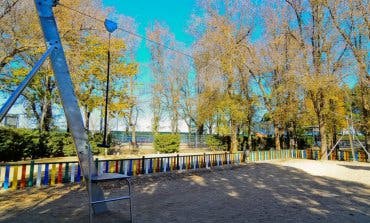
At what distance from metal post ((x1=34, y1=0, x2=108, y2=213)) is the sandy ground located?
1223 mm

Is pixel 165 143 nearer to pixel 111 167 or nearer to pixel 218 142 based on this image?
pixel 218 142

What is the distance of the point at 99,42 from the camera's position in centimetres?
2022

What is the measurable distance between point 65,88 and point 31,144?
17.3 meters

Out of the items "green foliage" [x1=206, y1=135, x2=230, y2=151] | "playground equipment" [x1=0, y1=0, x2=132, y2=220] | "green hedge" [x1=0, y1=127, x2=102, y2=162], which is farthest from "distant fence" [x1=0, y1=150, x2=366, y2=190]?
"green foliage" [x1=206, y1=135, x2=230, y2=151]

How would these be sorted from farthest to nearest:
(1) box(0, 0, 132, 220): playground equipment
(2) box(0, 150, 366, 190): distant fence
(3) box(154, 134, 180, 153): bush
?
(3) box(154, 134, 180, 153): bush < (2) box(0, 150, 366, 190): distant fence < (1) box(0, 0, 132, 220): playground equipment

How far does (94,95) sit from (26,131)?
202 inches

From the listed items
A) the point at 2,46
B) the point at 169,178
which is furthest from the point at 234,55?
the point at 2,46

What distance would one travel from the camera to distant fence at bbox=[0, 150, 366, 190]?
935 cm

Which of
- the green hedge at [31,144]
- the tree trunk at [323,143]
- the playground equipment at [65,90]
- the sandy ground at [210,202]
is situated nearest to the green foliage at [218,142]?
the tree trunk at [323,143]

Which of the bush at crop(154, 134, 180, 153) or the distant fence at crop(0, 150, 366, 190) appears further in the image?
the bush at crop(154, 134, 180, 153)

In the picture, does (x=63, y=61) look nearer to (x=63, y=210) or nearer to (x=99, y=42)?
(x=63, y=210)

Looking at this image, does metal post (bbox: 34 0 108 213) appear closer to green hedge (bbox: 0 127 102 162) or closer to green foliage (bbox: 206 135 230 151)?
green hedge (bbox: 0 127 102 162)

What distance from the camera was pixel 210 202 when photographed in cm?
742

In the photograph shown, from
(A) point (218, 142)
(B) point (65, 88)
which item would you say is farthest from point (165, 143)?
(B) point (65, 88)
